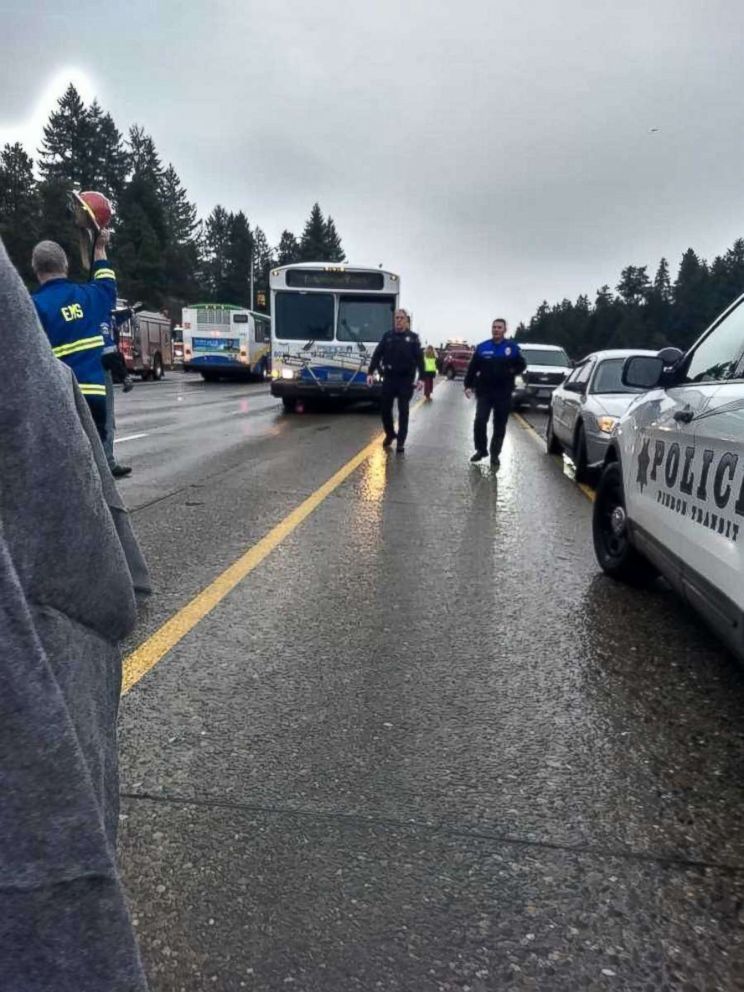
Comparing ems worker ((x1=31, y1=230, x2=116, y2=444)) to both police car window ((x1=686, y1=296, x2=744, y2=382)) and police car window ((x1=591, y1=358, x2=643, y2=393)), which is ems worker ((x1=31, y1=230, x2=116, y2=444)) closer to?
police car window ((x1=686, y1=296, x2=744, y2=382))

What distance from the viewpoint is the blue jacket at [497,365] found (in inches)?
396

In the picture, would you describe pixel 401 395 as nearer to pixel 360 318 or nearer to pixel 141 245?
pixel 360 318

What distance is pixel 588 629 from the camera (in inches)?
171

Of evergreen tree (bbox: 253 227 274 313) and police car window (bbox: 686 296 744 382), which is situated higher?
evergreen tree (bbox: 253 227 274 313)

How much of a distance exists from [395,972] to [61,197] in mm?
70294

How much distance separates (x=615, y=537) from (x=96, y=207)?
12.8 ft

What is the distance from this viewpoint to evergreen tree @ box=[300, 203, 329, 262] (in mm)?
128000

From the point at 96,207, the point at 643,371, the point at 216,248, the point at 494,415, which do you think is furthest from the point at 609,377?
the point at 216,248

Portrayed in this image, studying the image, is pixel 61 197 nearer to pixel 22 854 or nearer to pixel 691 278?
pixel 22 854

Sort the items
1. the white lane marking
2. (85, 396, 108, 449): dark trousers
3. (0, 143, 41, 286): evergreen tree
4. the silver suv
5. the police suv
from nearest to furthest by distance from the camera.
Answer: the police suv
(85, 396, 108, 449): dark trousers
the white lane marking
the silver suv
(0, 143, 41, 286): evergreen tree

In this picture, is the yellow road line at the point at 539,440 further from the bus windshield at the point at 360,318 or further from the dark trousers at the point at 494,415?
the bus windshield at the point at 360,318

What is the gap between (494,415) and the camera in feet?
34.1

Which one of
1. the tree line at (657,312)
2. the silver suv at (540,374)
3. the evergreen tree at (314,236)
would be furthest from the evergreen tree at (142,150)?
the silver suv at (540,374)

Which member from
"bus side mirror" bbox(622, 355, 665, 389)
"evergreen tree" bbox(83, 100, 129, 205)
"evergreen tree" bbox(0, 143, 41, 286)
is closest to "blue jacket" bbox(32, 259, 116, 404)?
"bus side mirror" bbox(622, 355, 665, 389)
